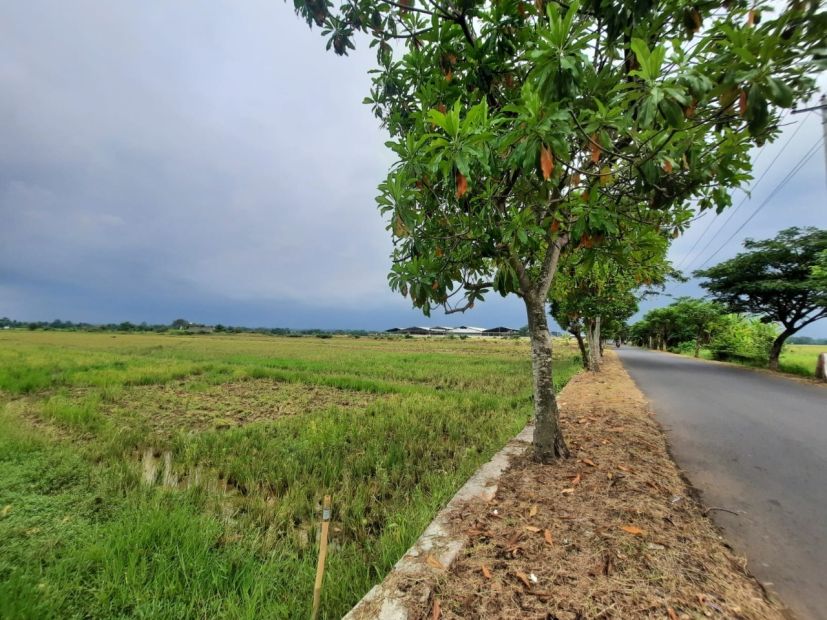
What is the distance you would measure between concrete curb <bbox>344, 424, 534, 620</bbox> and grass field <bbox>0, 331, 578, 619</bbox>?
10.3 inches

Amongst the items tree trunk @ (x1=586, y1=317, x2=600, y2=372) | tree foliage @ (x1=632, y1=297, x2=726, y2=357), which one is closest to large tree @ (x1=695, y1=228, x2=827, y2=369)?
tree foliage @ (x1=632, y1=297, x2=726, y2=357)

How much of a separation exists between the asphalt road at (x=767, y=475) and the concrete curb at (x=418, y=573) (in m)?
1.85

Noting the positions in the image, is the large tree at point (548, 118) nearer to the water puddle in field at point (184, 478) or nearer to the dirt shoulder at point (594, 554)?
the dirt shoulder at point (594, 554)

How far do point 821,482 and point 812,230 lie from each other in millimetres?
19900

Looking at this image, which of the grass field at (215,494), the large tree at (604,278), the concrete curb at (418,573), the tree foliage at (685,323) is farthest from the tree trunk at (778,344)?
the concrete curb at (418,573)

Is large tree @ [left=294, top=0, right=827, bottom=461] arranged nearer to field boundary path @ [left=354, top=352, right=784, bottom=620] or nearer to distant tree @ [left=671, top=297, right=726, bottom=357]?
field boundary path @ [left=354, top=352, right=784, bottom=620]

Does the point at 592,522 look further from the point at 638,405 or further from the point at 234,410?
the point at 234,410

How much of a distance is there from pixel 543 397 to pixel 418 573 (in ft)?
7.33

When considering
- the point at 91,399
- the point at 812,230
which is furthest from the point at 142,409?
the point at 812,230

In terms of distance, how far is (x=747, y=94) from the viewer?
1.67m

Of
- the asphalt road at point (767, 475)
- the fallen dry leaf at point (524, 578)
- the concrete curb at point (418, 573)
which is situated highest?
the fallen dry leaf at point (524, 578)

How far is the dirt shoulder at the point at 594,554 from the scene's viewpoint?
1756mm

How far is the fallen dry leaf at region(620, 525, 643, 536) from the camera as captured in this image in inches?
91.5

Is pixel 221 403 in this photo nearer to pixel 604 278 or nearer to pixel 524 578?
pixel 524 578
